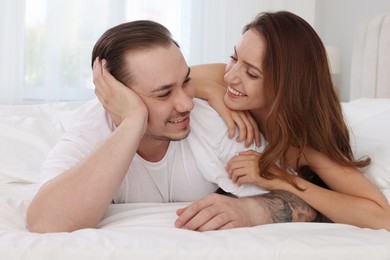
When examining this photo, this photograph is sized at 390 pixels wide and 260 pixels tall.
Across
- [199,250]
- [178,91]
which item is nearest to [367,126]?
[178,91]

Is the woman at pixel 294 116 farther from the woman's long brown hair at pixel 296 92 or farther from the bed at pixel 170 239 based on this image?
the bed at pixel 170 239

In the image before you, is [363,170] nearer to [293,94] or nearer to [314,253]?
[293,94]

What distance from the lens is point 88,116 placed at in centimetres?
173

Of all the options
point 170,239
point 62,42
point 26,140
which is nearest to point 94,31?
point 62,42

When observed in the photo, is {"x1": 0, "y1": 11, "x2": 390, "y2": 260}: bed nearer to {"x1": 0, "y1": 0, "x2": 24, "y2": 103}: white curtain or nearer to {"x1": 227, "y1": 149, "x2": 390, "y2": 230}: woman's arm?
{"x1": 227, "y1": 149, "x2": 390, "y2": 230}: woman's arm

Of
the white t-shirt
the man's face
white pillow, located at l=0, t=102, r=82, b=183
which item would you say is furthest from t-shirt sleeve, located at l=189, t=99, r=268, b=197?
white pillow, located at l=0, t=102, r=82, b=183

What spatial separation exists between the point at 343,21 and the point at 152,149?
2.92m

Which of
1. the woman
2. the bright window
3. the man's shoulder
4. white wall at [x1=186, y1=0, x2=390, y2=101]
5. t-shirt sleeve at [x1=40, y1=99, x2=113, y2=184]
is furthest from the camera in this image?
white wall at [x1=186, y1=0, x2=390, y2=101]

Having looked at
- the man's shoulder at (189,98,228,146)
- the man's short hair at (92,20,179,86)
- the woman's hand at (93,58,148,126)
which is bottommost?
the man's shoulder at (189,98,228,146)

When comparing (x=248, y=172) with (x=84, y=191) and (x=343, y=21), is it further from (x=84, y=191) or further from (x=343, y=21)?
(x=343, y=21)

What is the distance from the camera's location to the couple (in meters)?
1.54

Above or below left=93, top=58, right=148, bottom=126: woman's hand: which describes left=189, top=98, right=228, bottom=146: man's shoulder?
below

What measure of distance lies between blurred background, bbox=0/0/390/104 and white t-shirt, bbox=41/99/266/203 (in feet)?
7.93

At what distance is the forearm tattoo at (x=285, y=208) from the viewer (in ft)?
5.07
